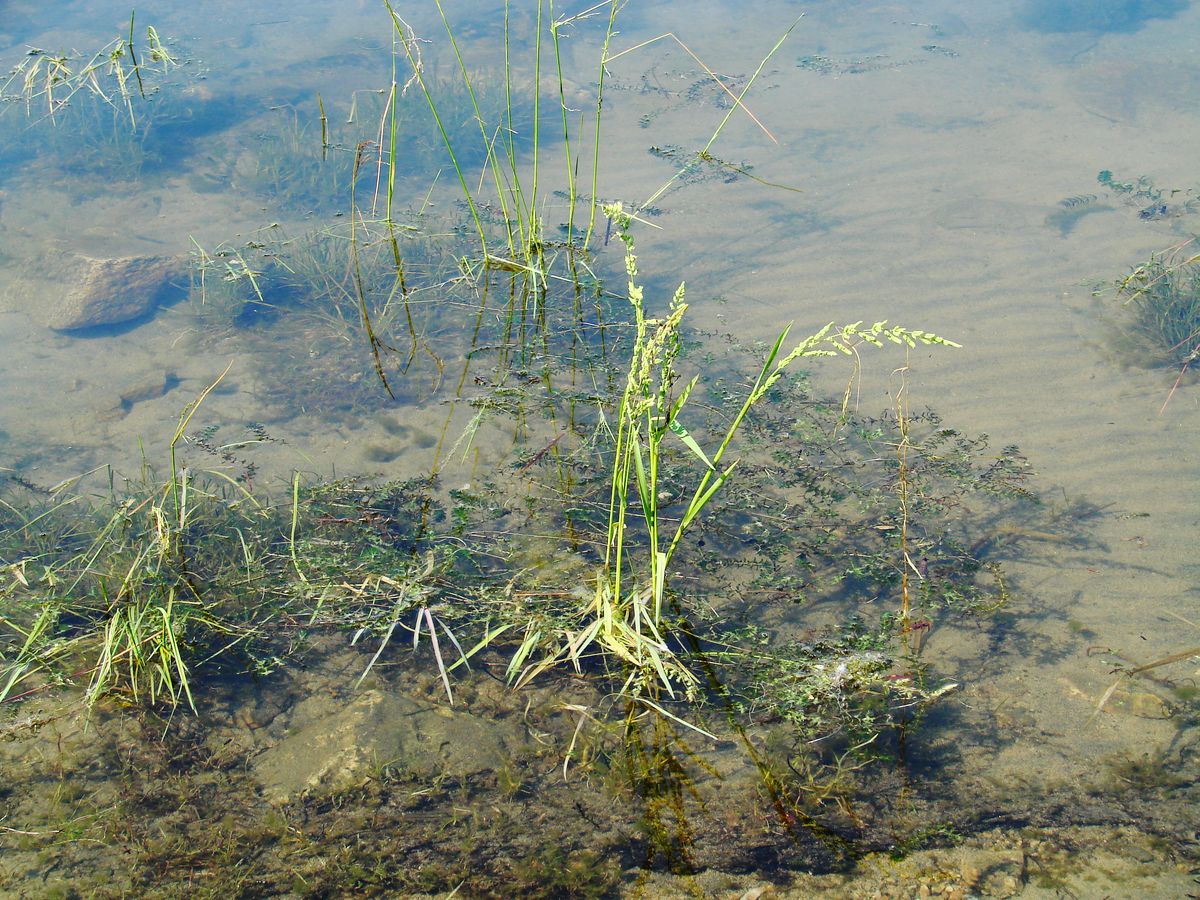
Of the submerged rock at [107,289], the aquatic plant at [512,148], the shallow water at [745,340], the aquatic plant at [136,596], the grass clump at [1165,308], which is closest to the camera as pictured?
the shallow water at [745,340]

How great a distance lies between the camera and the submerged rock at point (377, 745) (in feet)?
8.84

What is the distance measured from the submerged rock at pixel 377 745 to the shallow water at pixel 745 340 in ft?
Result: 0.05

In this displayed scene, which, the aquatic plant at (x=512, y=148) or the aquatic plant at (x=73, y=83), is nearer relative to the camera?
the aquatic plant at (x=512, y=148)

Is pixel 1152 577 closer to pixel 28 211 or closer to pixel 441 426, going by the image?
pixel 441 426

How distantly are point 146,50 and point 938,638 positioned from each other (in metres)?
9.71

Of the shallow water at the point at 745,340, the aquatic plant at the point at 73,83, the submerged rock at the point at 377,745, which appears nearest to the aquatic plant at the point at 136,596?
the shallow water at the point at 745,340

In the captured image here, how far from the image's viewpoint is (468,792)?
265cm

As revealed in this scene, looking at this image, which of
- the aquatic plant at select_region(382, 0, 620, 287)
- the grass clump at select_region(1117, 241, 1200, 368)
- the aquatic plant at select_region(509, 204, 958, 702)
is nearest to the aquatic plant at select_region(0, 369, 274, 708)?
the aquatic plant at select_region(509, 204, 958, 702)

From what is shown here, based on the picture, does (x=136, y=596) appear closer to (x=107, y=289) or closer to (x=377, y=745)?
(x=377, y=745)

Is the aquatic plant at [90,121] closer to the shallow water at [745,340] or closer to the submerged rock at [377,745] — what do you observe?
the shallow water at [745,340]

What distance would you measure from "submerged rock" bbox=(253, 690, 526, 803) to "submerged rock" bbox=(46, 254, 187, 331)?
12.6 ft

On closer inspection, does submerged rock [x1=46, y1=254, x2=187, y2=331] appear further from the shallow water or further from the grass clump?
the grass clump

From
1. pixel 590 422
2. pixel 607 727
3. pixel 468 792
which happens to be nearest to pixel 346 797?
pixel 468 792

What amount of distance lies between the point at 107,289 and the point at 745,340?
167 inches
